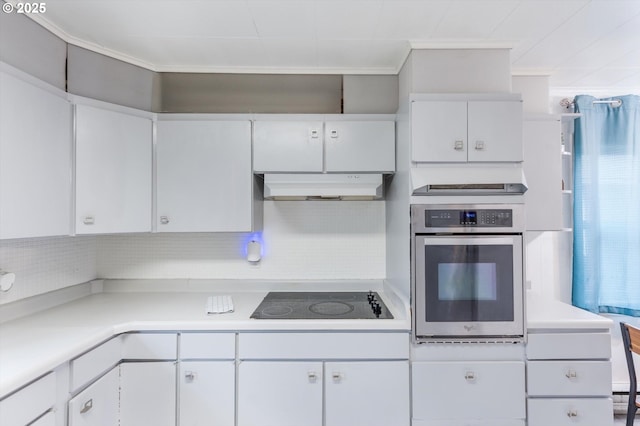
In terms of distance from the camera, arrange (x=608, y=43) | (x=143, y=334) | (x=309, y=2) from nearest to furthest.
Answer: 1. (x=309, y=2)
2. (x=143, y=334)
3. (x=608, y=43)

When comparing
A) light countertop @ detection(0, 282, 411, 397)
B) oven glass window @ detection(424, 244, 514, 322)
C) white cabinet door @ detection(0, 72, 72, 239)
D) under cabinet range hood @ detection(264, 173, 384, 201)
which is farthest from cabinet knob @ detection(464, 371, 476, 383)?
white cabinet door @ detection(0, 72, 72, 239)

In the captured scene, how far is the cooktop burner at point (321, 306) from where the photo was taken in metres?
1.84

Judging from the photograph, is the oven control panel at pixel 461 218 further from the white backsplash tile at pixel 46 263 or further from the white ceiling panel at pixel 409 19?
the white backsplash tile at pixel 46 263

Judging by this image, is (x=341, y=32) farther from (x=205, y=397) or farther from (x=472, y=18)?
(x=205, y=397)

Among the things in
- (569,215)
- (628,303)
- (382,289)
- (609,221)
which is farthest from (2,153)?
(628,303)

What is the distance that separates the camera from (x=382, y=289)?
2.36 metres

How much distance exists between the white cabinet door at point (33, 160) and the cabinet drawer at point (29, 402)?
623 millimetres

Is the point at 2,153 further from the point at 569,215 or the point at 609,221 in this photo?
the point at 609,221

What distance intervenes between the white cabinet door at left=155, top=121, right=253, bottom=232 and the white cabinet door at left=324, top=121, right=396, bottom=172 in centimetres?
52

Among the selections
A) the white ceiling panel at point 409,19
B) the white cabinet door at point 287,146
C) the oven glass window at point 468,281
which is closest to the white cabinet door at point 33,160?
the white cabinet door at point 287,146

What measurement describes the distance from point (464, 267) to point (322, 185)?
921 mm

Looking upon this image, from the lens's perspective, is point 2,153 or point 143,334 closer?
point 2,153

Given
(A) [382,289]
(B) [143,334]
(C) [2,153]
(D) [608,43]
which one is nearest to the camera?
(C) [2,153]

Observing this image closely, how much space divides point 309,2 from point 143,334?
180cm
